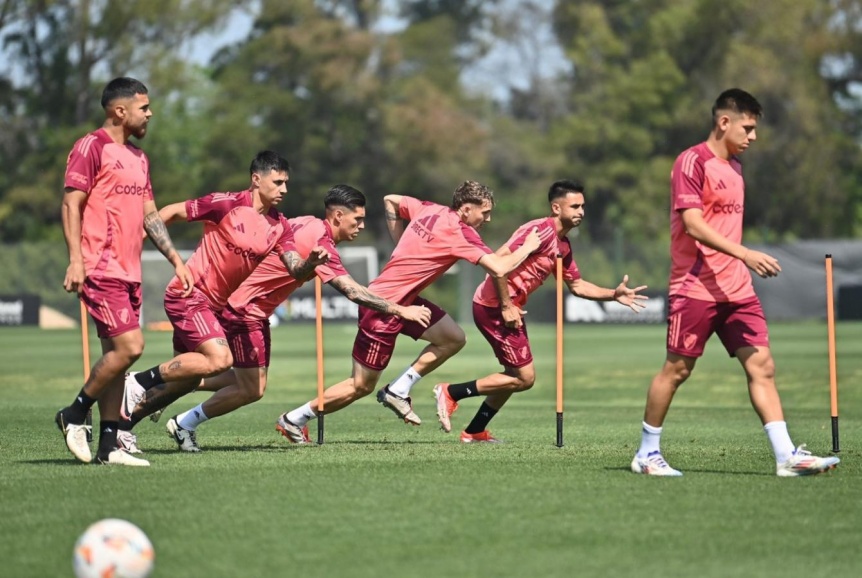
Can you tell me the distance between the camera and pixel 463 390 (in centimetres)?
1223

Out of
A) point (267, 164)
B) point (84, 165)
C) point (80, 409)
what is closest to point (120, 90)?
point (84, 165)

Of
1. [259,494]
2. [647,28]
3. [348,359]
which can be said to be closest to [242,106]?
[647,28]

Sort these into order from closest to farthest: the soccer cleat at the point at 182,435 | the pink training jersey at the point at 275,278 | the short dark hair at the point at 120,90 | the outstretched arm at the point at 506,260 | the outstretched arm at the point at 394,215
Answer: the short dark hair at the point at 120,90 < the soccer cleat at the point at 182,435 < the outstretched arm at the point at 506,260 < the pink training jersey at the point at 275,278 < the outstretched arm at the point at 394,215

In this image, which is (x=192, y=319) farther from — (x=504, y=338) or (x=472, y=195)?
(x=504, y=338)

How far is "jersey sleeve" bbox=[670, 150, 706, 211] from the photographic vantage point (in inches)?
355

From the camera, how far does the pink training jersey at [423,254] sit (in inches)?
464

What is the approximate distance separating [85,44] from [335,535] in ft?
174

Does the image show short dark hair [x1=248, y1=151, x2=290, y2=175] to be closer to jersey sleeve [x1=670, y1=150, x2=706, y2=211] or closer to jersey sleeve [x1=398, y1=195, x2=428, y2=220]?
jersey sleeve [x1=398, y1=195, x2=428, y2=220]

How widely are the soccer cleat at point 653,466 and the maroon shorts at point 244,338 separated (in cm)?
326

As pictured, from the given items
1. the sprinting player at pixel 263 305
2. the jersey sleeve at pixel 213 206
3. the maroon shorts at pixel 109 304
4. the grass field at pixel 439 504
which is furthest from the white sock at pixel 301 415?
the maroon shorts at pixel 109 304

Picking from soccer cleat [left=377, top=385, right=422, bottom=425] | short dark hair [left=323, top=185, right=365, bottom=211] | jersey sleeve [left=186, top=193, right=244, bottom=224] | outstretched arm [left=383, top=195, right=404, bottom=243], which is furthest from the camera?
outstretched arm [left=383, top=195, right=404, bottom=243]

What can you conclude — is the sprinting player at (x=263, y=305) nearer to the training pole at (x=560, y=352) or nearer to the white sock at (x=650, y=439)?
the training pole at (x=560, y=352)

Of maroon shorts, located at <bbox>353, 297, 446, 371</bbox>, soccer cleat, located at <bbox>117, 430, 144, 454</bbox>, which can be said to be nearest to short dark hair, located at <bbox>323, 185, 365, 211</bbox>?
maroon shorts, located at <bbox>353, 297, 446, 371</bbox>

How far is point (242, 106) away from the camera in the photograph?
58812mm
